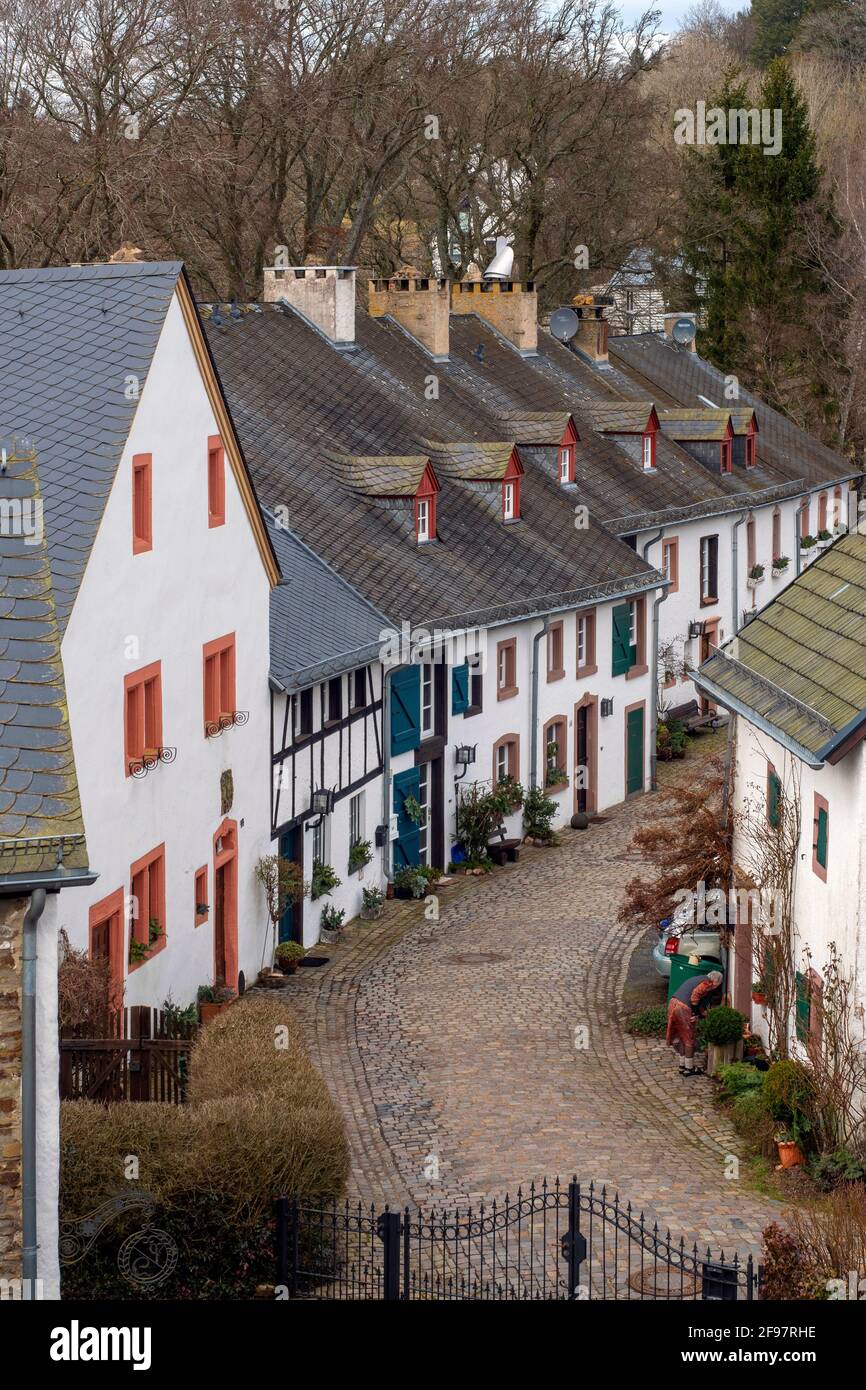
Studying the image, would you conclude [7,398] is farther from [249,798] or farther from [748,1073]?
[748,1073]

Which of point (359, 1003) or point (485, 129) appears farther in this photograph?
point (485, 129)

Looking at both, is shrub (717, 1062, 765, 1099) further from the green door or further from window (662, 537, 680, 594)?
window (662, 537, 680, 594)

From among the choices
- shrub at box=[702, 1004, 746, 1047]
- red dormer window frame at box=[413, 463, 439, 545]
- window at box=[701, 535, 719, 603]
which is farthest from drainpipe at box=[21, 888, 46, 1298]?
window at box=[701, 535, 719, 603]

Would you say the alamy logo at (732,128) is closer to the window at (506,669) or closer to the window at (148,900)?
the window at (506,669)

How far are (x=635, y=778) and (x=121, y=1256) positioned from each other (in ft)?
89.3

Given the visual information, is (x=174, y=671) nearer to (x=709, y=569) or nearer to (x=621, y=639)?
(x=621, y=639)

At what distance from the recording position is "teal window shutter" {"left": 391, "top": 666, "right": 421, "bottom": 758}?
106 ft

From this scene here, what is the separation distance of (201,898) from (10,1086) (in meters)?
12.0

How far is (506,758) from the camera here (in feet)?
122

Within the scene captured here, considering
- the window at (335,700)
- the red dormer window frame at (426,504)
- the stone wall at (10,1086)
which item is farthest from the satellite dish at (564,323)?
the stone wall at (10,1086)

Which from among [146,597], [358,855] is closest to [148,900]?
[146,597]

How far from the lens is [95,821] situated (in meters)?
21.0

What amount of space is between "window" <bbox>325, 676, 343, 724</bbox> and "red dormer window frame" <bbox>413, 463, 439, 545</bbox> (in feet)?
20.4
